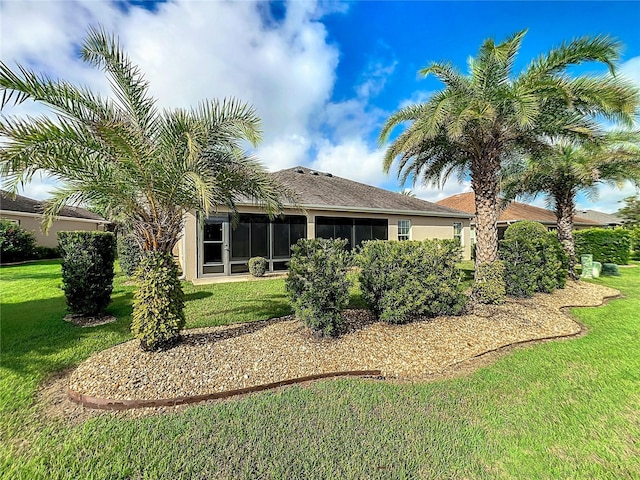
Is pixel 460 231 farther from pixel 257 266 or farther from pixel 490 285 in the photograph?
pixel 257 266

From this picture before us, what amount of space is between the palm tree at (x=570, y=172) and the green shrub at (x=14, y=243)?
91.3 ft

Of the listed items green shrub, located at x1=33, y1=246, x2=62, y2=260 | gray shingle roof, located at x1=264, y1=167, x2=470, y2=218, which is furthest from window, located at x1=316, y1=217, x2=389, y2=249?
green shrub, located at x1=33, y1=246, x2=62, y2=260

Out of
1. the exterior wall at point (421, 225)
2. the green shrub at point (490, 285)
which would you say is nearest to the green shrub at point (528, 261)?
the green shrub at point (490, 285)

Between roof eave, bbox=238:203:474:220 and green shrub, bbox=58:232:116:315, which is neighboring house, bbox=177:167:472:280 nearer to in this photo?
roof eave, bbox=238:203:474:220

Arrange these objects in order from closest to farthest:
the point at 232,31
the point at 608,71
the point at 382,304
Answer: the point at 382,304 → the point at 608,71 → the point at 232,31

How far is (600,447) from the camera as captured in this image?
2.94 m

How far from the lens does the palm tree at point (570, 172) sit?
11180mm

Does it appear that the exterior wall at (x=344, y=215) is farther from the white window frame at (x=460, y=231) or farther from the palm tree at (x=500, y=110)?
the palm tree at (x=500, y=110)

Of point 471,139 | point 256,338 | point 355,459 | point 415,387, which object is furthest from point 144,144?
point 471,139

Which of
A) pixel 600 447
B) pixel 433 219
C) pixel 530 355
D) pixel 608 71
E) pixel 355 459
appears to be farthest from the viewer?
pixel 433 219

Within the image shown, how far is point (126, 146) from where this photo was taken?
442 centimetres

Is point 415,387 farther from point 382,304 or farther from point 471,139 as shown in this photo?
point 471,139

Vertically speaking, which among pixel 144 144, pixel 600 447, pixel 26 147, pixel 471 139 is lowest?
pixel 600 447

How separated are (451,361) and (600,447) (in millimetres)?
2064
